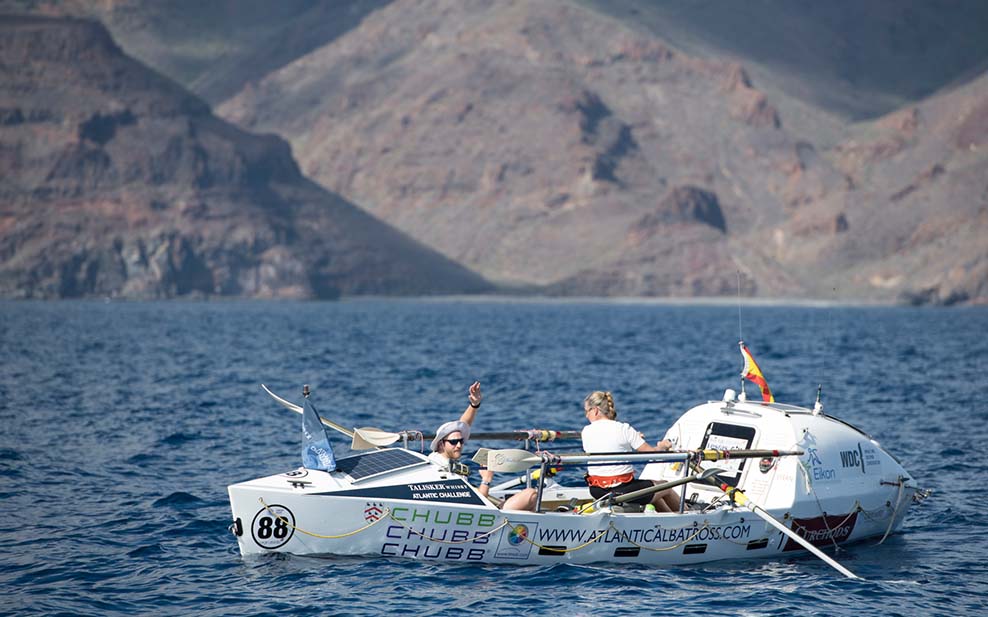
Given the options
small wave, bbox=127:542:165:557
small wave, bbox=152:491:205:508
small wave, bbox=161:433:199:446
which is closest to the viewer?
small wave, bbox=127:542:165:557

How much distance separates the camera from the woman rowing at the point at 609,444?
746 inches

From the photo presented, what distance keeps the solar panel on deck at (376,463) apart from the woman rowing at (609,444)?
2649mm

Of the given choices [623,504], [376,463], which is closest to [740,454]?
[623,504]

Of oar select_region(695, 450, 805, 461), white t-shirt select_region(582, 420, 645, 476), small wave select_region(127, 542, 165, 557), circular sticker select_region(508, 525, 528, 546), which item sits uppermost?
white t-shirt select_region(582, 420, 645, 476)

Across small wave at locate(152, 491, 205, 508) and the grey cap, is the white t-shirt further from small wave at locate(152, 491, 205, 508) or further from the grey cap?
small wave at locate(152, 491, 205, 508)

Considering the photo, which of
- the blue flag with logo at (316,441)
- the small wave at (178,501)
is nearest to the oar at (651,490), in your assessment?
the blue flag with logo at (316,441)

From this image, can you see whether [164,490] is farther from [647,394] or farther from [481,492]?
[647,394]

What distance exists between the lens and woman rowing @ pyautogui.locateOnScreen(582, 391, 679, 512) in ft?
62.1

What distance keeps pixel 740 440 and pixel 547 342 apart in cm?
6238

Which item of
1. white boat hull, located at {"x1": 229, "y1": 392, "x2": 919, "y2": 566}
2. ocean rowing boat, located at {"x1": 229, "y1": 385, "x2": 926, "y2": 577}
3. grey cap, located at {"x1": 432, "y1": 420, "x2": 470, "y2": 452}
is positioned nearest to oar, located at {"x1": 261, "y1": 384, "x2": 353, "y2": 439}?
ocean rowing boat, located at {"x1": 229, "y1": 385, "x2": 926, "y2": 577}

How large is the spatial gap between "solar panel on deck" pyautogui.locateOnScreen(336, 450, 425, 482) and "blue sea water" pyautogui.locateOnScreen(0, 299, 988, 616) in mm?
1297

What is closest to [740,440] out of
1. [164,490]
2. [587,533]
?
[587,533]

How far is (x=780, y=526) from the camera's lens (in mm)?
19047

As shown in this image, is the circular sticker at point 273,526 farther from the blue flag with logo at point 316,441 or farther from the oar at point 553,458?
the oar at point 553,458
